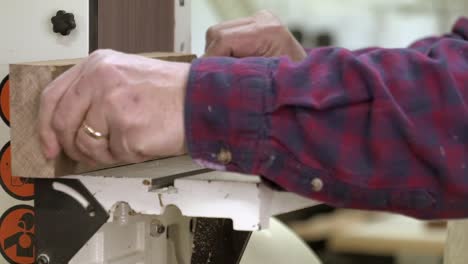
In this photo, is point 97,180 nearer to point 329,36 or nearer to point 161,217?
point 161,217

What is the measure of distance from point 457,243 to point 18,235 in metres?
0.75

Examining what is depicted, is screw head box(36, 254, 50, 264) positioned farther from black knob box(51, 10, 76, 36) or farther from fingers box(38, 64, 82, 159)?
black knob box(51, 10, 76, 36)

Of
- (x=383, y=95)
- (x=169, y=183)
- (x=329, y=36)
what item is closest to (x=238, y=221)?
(x=169, y=183)

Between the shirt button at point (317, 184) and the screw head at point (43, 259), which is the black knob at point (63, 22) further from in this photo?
the shirt button at point (317, 184)

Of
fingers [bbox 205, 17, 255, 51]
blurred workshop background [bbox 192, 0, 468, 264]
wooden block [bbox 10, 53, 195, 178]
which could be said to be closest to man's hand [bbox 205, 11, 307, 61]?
fingers [bbox 205, 17, 255, 51]

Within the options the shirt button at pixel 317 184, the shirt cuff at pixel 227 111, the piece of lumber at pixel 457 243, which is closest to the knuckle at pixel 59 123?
the shirt cuff at pixel 227 111

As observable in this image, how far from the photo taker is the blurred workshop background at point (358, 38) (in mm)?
1628

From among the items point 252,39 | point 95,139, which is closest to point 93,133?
point 95,139

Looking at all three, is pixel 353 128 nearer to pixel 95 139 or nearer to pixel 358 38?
pixel 95 139

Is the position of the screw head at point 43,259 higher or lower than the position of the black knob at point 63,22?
lower

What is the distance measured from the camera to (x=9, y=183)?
918mm

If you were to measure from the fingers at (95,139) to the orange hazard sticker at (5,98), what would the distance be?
21cm

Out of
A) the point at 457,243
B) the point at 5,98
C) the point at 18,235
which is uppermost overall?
the point at 5,98

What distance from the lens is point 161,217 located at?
0.95 m
